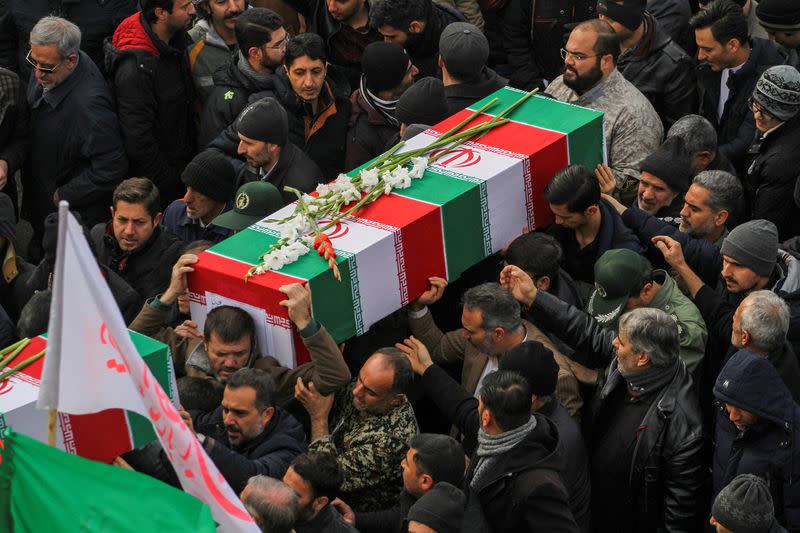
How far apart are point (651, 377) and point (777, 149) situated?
2331 mm

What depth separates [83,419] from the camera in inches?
220

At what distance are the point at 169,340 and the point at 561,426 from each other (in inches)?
76.9

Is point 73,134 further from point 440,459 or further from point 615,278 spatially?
point 440,459

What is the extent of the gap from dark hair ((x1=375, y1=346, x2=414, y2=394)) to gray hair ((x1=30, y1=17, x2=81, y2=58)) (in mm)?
3480

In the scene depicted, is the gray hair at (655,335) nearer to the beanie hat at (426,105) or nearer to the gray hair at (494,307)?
the gray hair at (494,307)

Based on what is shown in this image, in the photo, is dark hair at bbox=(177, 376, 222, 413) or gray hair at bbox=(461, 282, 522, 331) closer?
dark hair at bbox=(177, 376, 222, 413)

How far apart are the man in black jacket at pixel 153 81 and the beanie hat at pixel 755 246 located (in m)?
4.01

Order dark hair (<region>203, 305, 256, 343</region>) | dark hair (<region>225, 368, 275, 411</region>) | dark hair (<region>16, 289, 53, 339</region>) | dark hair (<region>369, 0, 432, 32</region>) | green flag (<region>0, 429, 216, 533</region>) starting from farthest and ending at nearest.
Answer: dark hair (<region>369, 0, 432, 32</region>), dark hair (<region>16, 289, 53, 339</region>), dark hair (<region>203, 305, 256, 343</region>), dark hair (<region>225, 368, 275, 411</region>), green flag (<region>0, 429, 216, 533</region>)

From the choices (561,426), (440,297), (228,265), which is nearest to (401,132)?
(440,297)

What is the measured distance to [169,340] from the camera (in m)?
6.69

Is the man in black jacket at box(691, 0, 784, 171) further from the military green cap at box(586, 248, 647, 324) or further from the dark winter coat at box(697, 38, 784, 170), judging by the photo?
the military green cap at box(586, 248, 647, 324)

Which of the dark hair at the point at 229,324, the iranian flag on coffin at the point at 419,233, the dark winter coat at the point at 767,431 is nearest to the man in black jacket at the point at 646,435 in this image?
the dark winter coat at the point at 767,431

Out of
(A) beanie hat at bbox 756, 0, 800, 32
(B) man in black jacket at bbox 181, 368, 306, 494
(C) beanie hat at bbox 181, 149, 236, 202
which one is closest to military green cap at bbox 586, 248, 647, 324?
(B) man in black jacket at bbox 181, 368, 306, 494

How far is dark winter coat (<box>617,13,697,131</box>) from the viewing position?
8773mm
